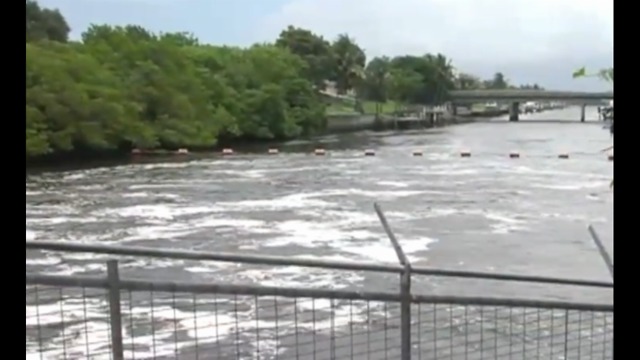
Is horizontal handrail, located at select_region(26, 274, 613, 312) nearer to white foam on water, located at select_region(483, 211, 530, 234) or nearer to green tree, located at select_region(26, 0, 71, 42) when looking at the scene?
white foam on water, located at select_region(483, 211, 530, 234)

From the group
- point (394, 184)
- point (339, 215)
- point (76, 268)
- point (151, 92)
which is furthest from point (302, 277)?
point (151, 92)

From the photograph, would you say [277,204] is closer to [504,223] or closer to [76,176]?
[504,223]

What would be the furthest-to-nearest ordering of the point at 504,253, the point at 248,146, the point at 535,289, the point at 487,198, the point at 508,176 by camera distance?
the point at 248,146 → the point at 508,176 → the point at 487,198 → the point at 504,253 → the point at 535,289

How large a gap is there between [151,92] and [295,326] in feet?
132

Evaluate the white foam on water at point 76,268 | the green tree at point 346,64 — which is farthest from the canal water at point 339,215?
the green tree at point 346,64

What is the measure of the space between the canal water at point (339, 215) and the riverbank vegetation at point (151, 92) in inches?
151

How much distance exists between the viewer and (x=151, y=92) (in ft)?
147

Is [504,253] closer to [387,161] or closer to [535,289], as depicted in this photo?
[535,289]

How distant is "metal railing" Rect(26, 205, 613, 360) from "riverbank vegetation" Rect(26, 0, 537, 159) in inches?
765

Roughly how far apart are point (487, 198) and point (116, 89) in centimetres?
2223

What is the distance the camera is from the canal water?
46.7ft

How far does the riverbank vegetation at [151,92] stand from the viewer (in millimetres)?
37781

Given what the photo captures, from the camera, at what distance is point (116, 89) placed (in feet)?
138
